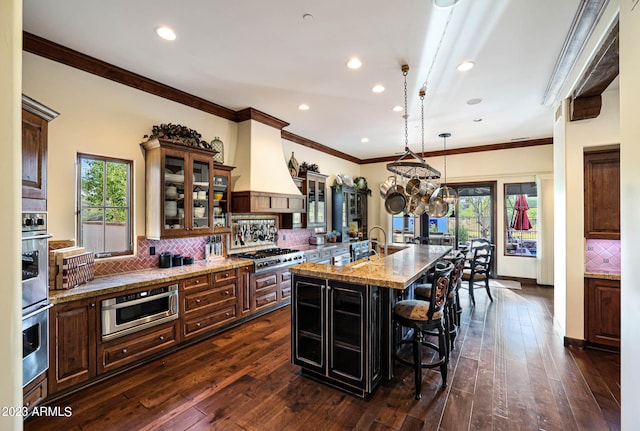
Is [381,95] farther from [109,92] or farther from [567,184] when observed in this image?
[109,92]

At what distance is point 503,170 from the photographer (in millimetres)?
6547

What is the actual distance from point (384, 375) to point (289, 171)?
12.7ft

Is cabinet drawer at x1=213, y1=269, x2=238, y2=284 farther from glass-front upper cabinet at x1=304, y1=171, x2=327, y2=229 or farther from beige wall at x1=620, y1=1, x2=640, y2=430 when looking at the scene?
beige wall at x1=620, y1=1, x2=640, y2=430

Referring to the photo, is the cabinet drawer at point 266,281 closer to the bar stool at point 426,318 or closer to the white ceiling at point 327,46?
the bar stool at point 426,318

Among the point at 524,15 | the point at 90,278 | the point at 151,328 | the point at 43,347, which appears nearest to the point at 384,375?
the point at 151,328

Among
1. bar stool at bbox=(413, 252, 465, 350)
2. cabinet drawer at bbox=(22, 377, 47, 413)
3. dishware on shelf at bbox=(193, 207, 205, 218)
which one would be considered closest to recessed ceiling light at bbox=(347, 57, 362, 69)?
bar stool at bbox=(413, 252, 465, 350)

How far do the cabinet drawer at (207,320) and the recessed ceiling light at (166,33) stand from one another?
9.51 ft

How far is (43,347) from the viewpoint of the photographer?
2211 millimetres

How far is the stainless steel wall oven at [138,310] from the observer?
270 centimetres

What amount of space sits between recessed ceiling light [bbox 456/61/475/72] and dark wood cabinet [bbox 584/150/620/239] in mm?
1791

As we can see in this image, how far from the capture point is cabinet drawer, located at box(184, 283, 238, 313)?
3.36 meters

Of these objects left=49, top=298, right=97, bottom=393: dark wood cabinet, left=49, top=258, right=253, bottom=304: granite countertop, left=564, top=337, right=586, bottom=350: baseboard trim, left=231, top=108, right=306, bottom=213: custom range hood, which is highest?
left=231, top=108, right=306, bottom=213: custom range hood

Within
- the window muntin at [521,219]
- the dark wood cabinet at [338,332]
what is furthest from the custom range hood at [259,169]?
the window muntin at [521,219]

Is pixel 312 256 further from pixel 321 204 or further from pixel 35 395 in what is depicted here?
pixel 35 395
